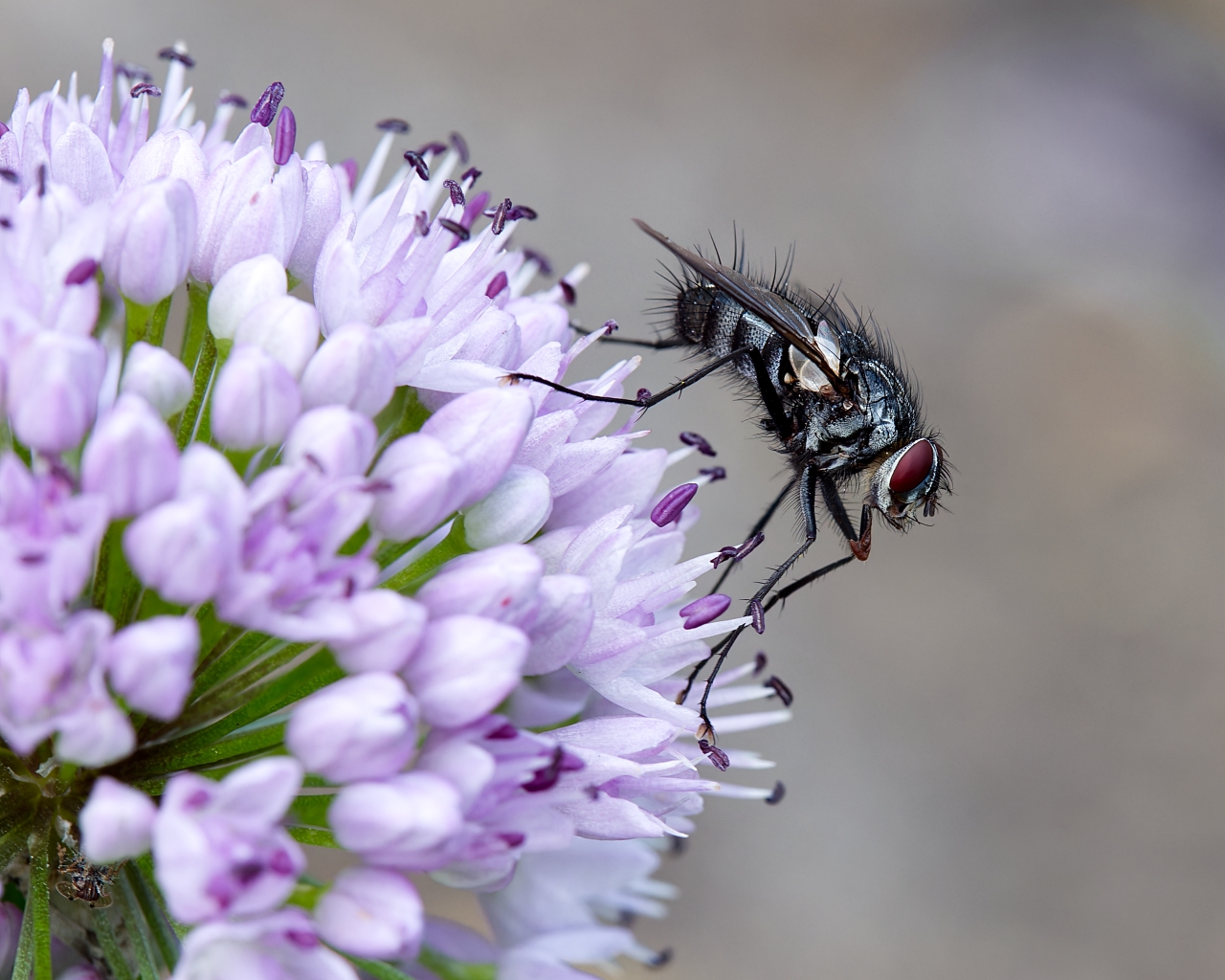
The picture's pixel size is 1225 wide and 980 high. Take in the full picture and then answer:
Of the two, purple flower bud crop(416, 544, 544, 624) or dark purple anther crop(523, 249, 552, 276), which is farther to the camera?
dark purple anther crop(523, 249, 552, 276)

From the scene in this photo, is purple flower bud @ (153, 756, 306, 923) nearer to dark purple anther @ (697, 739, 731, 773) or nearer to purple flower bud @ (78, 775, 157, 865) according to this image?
purple flower bud @ (78, 775, 157, 865)

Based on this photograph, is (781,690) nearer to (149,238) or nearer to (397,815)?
(397,815)

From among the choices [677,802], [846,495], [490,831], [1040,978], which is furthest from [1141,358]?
[490,831]

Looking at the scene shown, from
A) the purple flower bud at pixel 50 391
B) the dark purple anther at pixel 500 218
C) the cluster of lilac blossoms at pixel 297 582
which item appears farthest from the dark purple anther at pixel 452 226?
the purple flower bud at pixel 50 391

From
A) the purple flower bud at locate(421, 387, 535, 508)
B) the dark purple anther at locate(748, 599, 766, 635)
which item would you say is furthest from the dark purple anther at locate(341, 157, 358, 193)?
the dark purple anther at locate(748, 599, 766, 635)

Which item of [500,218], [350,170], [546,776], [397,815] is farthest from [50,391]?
[350,170]

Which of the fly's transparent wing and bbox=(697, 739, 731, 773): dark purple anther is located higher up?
the fly's transparent wing

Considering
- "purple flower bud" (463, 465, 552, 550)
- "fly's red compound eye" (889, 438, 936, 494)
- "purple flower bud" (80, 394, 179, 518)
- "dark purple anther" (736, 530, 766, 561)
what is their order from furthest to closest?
1. "fly's red compound eye" (889, 438, 936, 494)
2. "dark purple anther" (736, 530, 766, 561)
3. "purple flower bud" (463, 465, 552, 550)
4. "purple flower bud" (80, 394, 179, 518)
